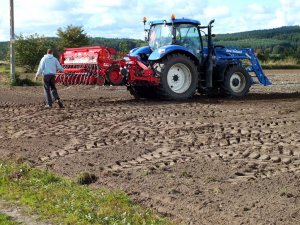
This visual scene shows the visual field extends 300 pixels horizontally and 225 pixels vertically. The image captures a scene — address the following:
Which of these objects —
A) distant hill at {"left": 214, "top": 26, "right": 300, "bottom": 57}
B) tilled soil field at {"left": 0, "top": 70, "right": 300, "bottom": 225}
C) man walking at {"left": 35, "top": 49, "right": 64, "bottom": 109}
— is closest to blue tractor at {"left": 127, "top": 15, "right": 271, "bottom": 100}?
tilled soil field at {"left": 0, "top": 70, "right": 300, "bottom": 225}

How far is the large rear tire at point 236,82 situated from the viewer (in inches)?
696

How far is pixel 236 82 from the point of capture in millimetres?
17984

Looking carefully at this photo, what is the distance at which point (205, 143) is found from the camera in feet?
31.1

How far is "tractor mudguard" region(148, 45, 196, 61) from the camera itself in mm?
16406

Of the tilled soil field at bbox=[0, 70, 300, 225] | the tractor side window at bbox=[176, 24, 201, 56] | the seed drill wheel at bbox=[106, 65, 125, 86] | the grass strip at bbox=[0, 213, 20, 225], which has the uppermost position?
the tractor side window at bbox=[176, 24, 201, 56]

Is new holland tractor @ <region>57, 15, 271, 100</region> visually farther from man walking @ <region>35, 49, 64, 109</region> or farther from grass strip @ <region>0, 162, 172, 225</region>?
grass strip @ <region>0, 162, 172, 225</region>

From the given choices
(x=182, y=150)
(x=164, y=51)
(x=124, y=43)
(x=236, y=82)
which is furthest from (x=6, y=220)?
(x=124, y=43)

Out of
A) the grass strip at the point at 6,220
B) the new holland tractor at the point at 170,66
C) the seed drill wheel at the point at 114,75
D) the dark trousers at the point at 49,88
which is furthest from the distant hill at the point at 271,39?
the grass strip at the point at 6,220

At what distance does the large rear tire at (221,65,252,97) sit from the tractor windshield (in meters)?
2.12

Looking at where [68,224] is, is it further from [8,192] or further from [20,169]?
[20,169]

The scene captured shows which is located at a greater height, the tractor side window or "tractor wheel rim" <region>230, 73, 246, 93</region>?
the tractor side window

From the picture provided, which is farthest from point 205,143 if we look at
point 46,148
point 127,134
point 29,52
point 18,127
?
point 29,52

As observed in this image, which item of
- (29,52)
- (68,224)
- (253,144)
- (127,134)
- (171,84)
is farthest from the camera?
(29,52)

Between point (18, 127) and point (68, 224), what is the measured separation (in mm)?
6698
